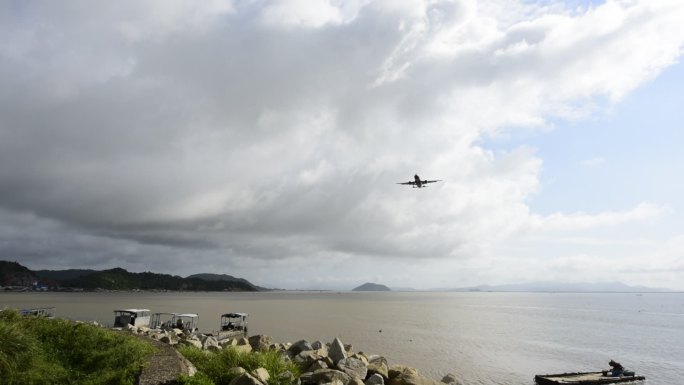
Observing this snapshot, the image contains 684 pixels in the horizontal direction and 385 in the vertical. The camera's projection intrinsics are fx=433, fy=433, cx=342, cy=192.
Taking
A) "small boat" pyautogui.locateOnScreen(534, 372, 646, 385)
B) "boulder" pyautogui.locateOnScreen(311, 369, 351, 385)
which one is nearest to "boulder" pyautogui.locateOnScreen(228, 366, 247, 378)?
"boulder" pyautogui.locateOnScreen(311, 369, 351, 385)

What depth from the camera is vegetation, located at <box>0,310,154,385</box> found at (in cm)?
1333

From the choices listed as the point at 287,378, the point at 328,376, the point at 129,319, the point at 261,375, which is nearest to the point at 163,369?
the point at 261,375

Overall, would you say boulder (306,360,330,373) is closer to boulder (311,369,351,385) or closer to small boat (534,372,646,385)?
boulder (311,369,351,385)

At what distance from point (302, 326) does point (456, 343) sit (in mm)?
27260

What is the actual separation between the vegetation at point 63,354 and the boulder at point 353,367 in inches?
338

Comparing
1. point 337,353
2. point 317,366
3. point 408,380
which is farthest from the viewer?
point 337,353

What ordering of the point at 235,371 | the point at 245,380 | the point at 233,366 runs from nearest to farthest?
1. the point at 245,380
2. the point at 235,371
3. the point at 233,366

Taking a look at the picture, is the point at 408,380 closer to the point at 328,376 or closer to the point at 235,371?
the point at 328,376

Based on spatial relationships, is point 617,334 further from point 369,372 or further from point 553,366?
point 369,372

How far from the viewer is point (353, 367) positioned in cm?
2072

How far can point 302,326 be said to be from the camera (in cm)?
7394

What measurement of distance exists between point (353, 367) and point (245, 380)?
8.23 m

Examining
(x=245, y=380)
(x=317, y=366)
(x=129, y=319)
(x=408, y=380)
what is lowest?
(x=129, y=319)

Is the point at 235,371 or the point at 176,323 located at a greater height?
the point at 235,371
